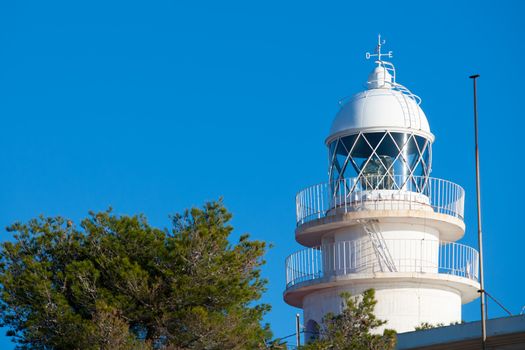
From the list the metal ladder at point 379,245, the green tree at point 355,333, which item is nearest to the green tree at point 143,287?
the green tree at point 355,333

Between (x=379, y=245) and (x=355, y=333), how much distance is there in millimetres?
4860

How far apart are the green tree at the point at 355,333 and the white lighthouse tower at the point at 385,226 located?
11.5 feet

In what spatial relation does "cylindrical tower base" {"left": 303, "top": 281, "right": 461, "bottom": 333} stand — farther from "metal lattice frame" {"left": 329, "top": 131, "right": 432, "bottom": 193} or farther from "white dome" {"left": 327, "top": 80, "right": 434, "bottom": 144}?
"white dome" {"left": 327, "top": 80, "right": 434, "bottom": 144}

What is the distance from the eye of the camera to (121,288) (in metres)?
24.7

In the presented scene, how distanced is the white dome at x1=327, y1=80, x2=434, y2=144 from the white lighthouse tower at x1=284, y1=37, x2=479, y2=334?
0.07 feet

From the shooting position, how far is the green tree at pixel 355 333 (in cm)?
2448

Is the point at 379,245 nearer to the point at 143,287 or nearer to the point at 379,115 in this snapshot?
the point at 379,115

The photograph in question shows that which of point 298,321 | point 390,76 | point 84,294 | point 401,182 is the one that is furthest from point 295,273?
point 84,294

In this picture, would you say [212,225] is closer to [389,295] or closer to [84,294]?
[84,294]

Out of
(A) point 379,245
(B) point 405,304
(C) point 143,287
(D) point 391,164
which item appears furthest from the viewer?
(D) point 391,164

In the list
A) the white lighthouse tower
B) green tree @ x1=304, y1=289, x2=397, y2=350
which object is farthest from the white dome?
green tree @ x1=304, y1=289, x2=397, y2=350

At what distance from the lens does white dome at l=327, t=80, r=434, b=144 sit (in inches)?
1197

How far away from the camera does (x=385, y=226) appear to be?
97.8 ft

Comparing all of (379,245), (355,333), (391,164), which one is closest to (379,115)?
(391,164)
